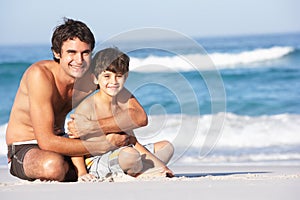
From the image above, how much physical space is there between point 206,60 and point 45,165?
46.8 ft

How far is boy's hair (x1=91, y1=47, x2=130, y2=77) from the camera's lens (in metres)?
4.88

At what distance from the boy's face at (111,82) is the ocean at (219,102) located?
277 cm

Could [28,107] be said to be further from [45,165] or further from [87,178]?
[87,178]

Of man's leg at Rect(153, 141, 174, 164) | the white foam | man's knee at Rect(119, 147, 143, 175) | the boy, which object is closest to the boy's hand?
the boy

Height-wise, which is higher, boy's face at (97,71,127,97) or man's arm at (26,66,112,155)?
boy's face at (97,71,127,97)

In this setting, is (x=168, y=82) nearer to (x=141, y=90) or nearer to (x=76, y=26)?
(x=141, y=90)

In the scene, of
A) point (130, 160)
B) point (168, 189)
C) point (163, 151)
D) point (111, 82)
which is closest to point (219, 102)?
point (163, 151)

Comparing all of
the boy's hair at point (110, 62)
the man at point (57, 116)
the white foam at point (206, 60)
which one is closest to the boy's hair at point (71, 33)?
the man at point (57, 116)

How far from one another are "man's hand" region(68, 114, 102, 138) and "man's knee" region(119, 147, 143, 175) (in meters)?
0.26

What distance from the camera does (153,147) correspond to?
5227 mm

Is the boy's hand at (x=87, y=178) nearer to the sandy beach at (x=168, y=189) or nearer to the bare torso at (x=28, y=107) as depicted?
the sandy beach at (x=168, y=189)

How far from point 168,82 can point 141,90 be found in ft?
3.55

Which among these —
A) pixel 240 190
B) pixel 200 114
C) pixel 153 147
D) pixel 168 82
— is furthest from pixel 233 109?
pixel 240 190

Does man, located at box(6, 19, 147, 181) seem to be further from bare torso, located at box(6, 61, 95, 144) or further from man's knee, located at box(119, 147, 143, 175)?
man's knee, located at box(119, 147, 143, 175)
